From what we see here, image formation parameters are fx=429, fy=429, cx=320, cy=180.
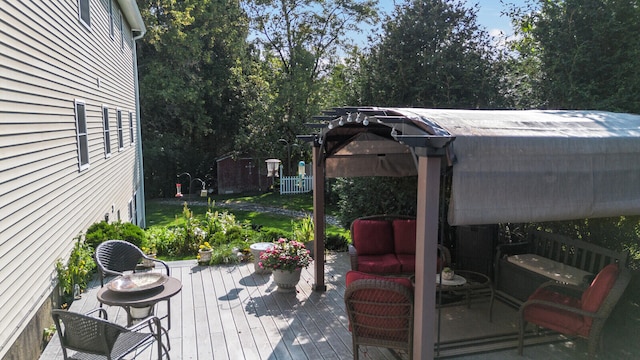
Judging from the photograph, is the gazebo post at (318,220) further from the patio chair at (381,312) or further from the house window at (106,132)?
the house window at (106,132)

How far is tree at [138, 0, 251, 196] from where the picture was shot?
19991 millimetres

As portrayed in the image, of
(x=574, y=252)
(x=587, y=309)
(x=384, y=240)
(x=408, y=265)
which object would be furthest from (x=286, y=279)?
(x=574, y=252)

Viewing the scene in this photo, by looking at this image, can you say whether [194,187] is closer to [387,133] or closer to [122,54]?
[122,54]

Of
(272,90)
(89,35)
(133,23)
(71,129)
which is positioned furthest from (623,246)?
(272,90)

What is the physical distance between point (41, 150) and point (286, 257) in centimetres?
340

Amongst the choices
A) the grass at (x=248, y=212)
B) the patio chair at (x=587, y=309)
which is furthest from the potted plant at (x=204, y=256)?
the grass at (x=248, y=212)

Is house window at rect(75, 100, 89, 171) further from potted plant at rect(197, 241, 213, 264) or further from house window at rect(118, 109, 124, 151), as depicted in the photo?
house window at rect(118, 109, 124, 151)

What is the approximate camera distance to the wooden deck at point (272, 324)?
15.4 feet

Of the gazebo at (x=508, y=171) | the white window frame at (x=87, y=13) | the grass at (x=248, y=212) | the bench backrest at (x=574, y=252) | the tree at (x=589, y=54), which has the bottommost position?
the grass at (x=248, y=212)

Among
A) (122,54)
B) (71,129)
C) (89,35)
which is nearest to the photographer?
(71,129)

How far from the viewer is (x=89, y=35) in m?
8.16

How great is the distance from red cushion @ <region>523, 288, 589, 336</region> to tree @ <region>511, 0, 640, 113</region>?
4068 mm

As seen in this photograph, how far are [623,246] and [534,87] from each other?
3.61 metres

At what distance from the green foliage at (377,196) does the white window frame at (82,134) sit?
17.6 feet
